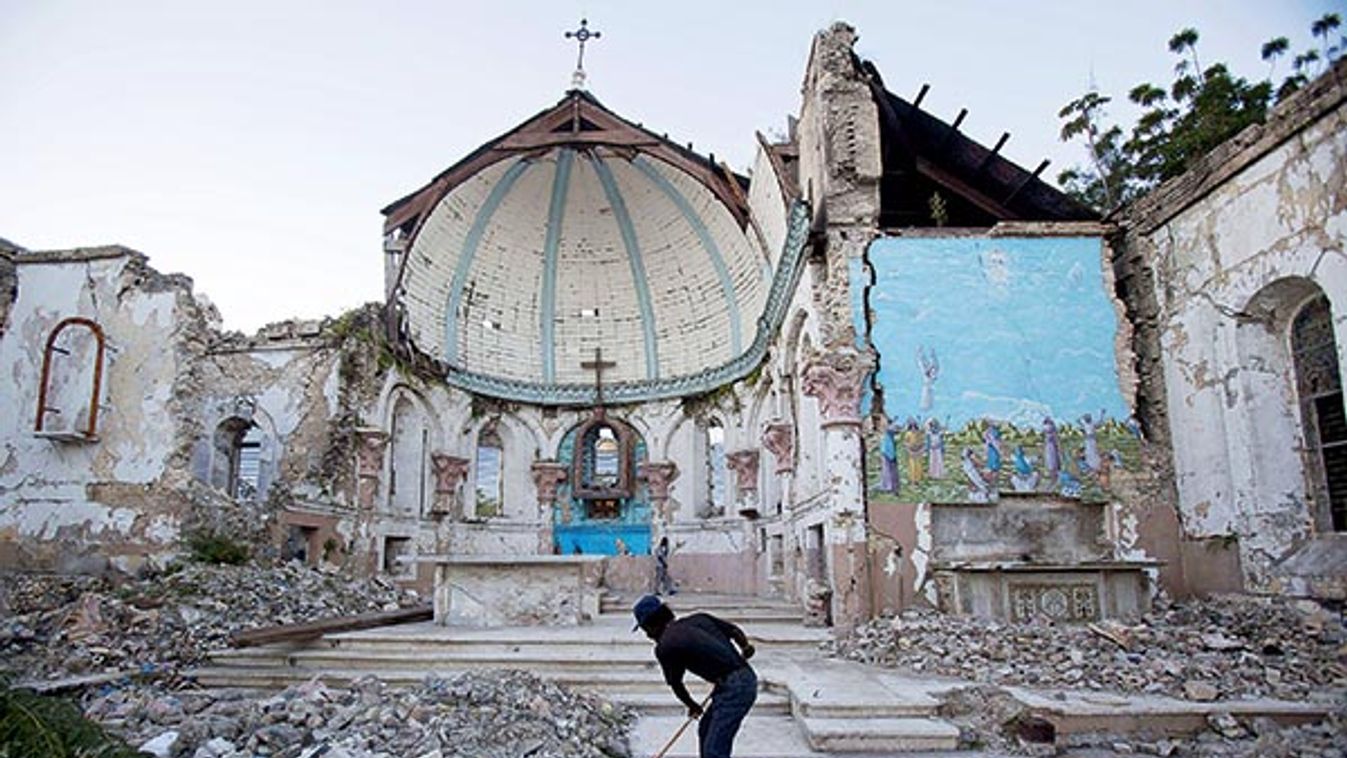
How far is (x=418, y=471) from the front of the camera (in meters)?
22.7

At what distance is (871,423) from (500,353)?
1459 centimetres

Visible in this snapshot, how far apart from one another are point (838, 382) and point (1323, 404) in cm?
679

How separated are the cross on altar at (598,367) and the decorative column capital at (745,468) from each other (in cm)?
521

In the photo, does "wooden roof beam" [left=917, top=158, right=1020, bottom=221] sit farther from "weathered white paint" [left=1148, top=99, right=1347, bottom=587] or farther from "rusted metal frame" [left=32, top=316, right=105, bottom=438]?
"rusted metal frame" [left=32, top=316, right=105, bottom=438]

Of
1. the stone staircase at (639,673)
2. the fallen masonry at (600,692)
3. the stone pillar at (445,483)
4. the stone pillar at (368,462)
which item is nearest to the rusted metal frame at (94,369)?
the fallen masonry at (600,692)

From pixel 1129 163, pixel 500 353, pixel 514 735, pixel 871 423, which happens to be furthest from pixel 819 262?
pixel 1129 163

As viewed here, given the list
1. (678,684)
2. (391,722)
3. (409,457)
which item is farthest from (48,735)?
(409,457)

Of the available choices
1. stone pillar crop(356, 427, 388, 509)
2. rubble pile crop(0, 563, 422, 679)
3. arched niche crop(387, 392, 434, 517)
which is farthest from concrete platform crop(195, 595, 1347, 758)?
arched niche crop(387, 392, 434, 517)

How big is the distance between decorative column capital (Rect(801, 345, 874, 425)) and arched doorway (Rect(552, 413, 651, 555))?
12.2 meters

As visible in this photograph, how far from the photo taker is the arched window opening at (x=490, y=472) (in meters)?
25.2

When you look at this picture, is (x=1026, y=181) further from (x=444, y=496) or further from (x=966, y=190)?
(x=444, y=496)

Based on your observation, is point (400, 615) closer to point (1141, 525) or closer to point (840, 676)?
point (840, 676)

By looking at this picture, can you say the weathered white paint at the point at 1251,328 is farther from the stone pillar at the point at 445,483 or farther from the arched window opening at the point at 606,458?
the stone pillar at the point at 445,483

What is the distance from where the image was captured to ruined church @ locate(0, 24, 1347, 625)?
40.2 ft
